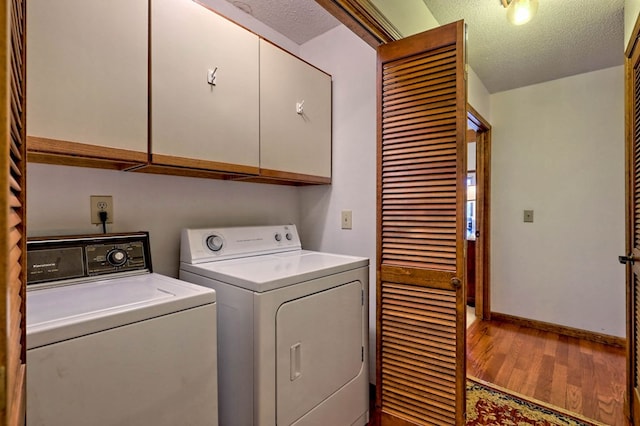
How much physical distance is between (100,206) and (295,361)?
3.46ft

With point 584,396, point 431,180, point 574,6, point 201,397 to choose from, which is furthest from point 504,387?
point 574,6

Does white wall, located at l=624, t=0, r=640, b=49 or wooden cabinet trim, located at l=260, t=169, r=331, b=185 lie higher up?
white wall, located at l=624, t=0, r=640, b=49

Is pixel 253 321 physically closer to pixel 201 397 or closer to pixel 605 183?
pixel 201 397

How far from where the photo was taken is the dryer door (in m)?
1.28

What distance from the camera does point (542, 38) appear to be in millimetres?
2301

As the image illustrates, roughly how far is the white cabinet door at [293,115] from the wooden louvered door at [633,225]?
5.35 feet

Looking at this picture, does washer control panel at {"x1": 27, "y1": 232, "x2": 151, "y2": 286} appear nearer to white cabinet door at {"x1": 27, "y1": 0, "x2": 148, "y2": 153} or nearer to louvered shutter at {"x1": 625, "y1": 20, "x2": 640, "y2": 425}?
white cabinet door at {"x1": 27, "y1": 0, "x2": 148, "y2": 153}

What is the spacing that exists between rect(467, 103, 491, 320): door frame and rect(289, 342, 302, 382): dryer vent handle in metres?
2.73

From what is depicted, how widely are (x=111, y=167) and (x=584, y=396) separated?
2960 millimetres

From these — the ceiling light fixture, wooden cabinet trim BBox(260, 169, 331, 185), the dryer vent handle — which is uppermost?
the ceiling light fixture

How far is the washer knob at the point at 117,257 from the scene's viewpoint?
4.42ft

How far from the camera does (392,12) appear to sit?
5.38ft

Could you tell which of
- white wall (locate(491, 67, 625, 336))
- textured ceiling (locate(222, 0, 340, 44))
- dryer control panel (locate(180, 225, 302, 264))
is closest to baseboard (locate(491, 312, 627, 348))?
white wall (locate(491, 67, 625, 336))

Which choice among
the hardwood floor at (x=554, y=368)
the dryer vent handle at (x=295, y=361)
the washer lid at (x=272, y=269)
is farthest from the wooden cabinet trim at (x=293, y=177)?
the hardwood floor at (x=554, y=368)
